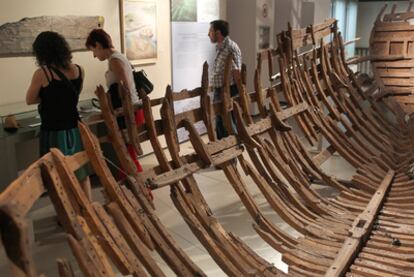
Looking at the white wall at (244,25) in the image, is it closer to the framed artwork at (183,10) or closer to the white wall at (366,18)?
the framed artwork at (183,10)

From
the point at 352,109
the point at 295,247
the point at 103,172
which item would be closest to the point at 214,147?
the point at 295,247

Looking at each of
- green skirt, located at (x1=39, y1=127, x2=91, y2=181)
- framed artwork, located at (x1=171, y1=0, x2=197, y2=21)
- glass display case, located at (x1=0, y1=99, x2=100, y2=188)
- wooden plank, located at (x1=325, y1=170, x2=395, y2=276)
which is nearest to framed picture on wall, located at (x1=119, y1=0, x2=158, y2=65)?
framed artwork, located at (x1=171, y1=0, x2=197, y2=21)

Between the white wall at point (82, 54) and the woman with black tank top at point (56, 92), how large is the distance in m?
1.21

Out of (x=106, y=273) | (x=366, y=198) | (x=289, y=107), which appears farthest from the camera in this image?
(x=289, y=107)

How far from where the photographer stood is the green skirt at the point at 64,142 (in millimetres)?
3533

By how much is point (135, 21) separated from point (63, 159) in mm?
4397

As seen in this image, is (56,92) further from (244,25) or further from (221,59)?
(244,25)

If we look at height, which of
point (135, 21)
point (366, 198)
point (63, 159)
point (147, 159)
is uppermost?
point (135, 21)

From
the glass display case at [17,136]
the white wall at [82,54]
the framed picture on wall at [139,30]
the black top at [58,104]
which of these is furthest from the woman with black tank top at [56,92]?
the framed picture on wall at [139,30]

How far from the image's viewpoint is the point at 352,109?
4.69m

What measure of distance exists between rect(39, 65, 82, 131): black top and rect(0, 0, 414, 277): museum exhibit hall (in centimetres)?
1

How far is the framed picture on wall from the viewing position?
18.5 ft

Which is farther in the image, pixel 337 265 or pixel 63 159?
pixel 337 265

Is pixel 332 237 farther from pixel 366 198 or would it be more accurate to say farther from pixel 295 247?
pixel 366 198
